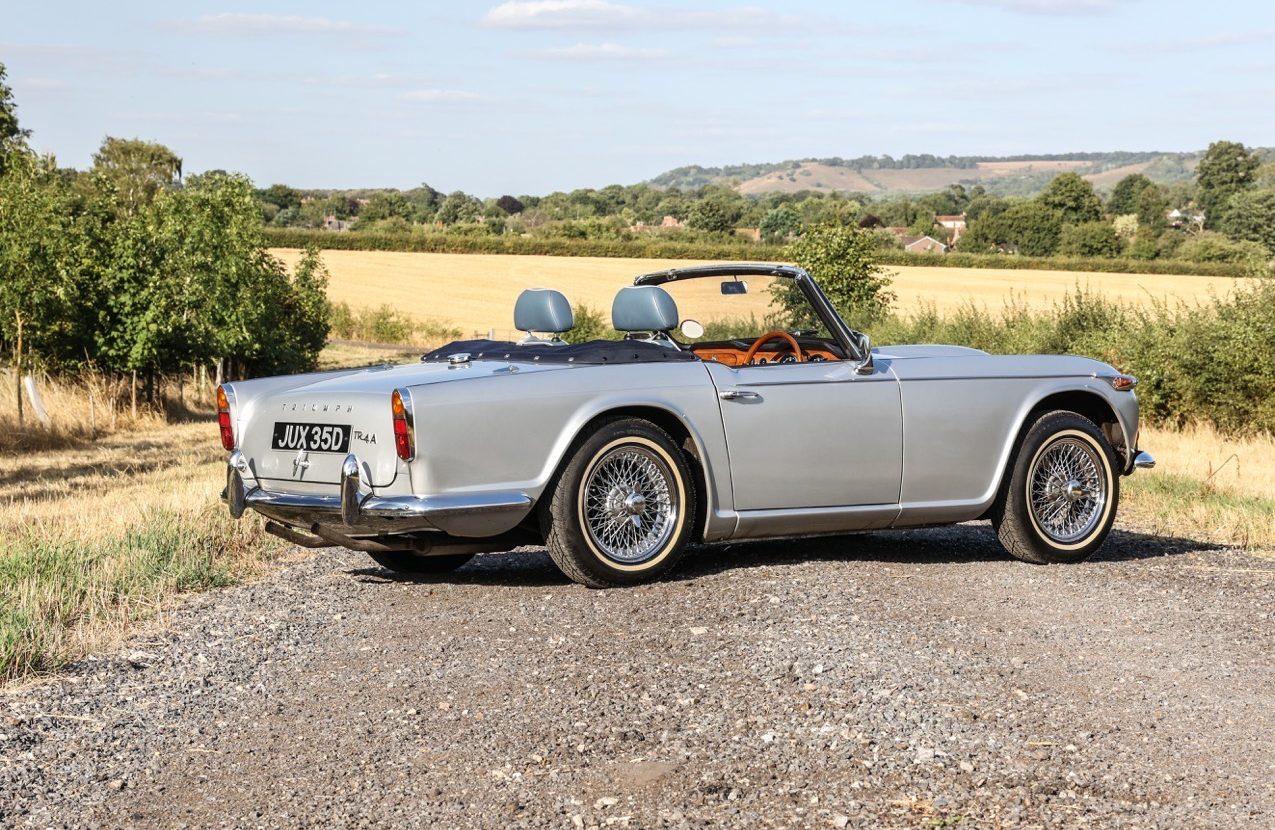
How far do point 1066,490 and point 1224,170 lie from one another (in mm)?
134225

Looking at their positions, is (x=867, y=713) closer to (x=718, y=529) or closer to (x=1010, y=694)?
(x=1010, y=694)

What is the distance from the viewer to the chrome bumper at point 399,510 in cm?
647

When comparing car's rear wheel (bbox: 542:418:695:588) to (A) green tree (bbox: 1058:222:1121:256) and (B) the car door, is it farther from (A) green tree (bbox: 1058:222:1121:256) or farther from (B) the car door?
(A) green tree (bbox: 1058:222:1121:256)

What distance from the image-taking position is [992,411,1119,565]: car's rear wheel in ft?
26.5

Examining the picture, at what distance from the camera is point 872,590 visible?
7016mm

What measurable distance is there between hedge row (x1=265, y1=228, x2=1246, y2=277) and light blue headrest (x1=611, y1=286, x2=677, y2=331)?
73.1m

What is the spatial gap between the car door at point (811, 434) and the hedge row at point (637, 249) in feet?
240

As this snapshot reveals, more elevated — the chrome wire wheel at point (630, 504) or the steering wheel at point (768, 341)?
the steering wheel at point (768, 341)

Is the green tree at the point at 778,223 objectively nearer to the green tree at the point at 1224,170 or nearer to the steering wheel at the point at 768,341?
the green tree at the point at 1224,170

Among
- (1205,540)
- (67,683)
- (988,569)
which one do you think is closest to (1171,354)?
(1205,540)

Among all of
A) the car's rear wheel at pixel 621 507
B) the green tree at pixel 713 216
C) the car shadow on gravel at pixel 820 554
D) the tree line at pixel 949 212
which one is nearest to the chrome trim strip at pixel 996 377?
the car shadow on gravel at pixel 820 554

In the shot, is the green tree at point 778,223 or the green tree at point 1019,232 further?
the green tree at point 1019,232

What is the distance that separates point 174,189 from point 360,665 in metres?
28.0

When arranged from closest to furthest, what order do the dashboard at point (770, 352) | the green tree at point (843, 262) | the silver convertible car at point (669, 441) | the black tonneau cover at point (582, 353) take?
1. the silver convertible car at point (669, 441)
2. the black tonneau cover at point (582, 353)
3. the dashboard at point (770, 352)
4. the green tree at point (843, 262)
